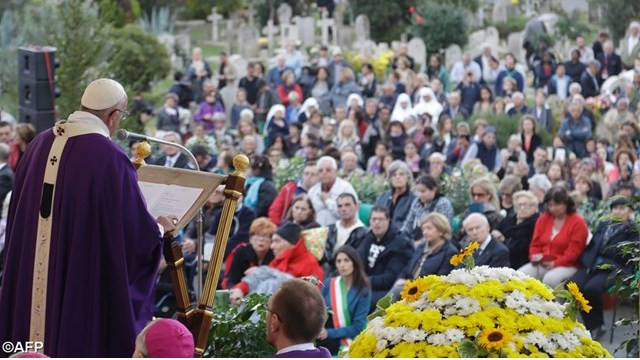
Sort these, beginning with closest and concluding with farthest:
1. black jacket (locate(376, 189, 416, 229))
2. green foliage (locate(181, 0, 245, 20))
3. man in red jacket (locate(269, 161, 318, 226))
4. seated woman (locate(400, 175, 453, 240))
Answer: seated woman (locate(400, 175, 453, 240)) < black jacket (locate(376, 189, 416, 229)) < man in red jacket (locate(269, 161, 318, 226)) < green foliage (locate(181, 0, 245, 20))

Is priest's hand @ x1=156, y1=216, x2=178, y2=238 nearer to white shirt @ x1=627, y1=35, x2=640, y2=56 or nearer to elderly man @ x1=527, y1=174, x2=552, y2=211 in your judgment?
elderly man @ x1=527, y1=174, x2=552, y2=211

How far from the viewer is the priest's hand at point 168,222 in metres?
6.30

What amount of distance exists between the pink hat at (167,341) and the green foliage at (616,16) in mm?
21658

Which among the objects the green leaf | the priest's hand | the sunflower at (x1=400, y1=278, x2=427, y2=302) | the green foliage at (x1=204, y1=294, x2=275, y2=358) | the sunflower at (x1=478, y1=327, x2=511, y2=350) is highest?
the priest's hand

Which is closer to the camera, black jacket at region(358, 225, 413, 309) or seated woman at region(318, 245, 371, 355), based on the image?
seated woman at region(318, 245, 371, 355)

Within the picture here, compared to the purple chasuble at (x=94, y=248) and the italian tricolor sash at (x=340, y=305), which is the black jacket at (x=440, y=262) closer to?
the italian tricolor sash at (x=340, y=305)

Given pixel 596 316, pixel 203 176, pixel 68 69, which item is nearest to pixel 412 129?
pixel 68 69

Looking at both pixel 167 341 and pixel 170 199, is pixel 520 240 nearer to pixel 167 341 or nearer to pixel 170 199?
pixel 170 199

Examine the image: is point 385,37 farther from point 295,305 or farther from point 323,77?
point 295,305

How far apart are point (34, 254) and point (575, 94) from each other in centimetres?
1488

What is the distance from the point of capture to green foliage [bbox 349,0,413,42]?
31297mm

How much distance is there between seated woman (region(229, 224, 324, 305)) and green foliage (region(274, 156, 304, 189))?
4056 mm

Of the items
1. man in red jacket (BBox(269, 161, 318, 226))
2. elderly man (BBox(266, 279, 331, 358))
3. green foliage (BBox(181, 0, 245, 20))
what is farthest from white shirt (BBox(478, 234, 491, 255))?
green foliage (BBox(181, 0, 245, 20))

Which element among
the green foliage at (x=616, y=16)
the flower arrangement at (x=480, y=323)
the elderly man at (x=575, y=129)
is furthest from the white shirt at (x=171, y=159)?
the green foliage at (x=616, y=16)
